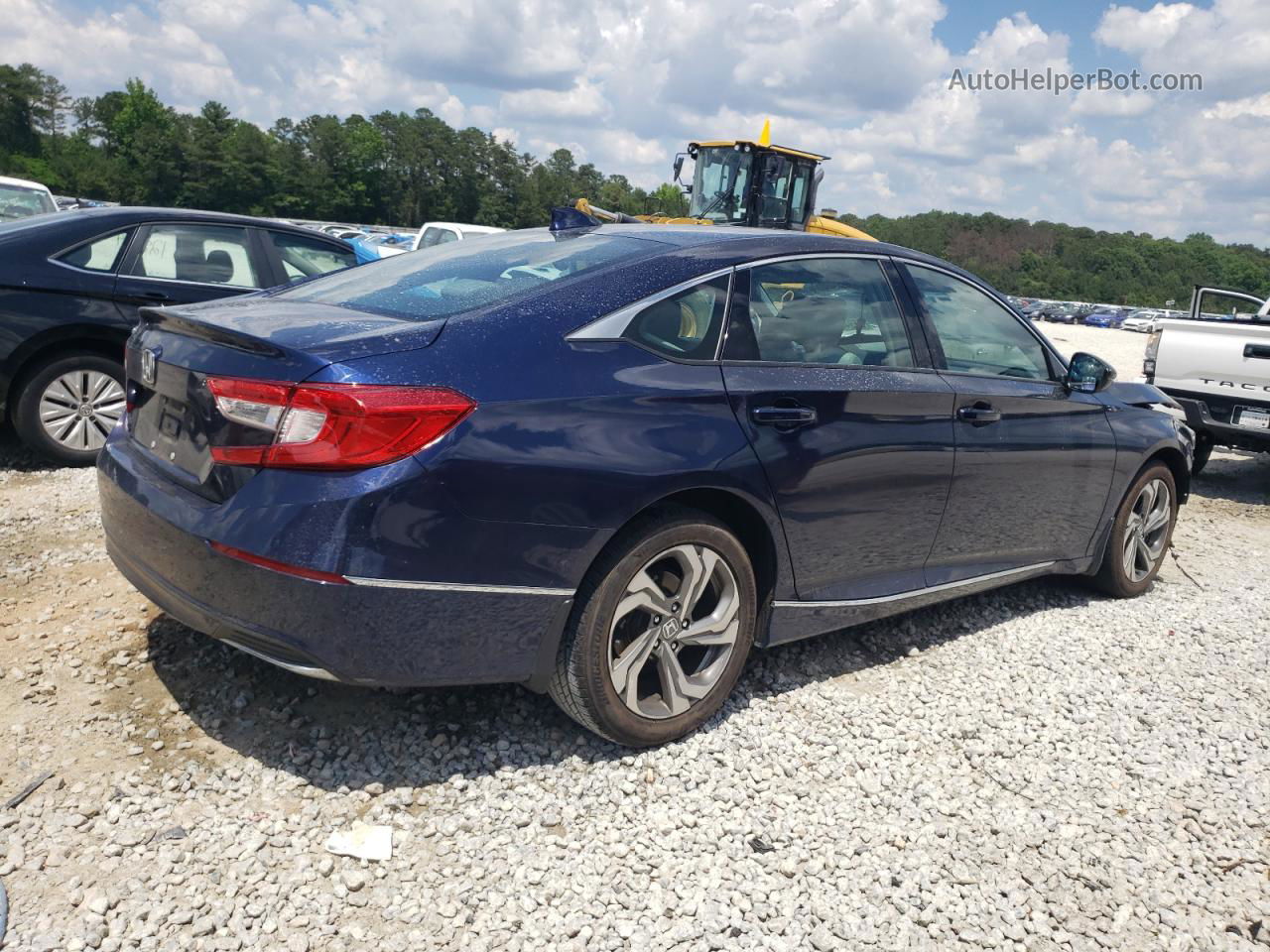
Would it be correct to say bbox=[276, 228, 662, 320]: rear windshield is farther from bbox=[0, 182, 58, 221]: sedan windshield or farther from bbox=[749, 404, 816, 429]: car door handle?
bbox=[0, 182, 58, 221]: sedan windshield

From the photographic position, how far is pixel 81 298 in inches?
231

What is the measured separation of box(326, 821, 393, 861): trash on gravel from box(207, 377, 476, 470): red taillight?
3.31 ft

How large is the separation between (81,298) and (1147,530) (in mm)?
6207

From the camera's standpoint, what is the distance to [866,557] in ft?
12.0

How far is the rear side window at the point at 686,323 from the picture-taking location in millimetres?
3033

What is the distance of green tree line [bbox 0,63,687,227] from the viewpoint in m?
96.4

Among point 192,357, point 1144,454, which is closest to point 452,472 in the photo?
point 192,357

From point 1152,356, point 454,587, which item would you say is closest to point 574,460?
point 454,587

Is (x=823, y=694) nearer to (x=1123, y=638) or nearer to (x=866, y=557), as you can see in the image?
(x=866, y=557)

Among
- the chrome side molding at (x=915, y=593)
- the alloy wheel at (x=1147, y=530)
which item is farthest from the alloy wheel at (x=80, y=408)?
the alloy wheel at (x=1147, y=530)

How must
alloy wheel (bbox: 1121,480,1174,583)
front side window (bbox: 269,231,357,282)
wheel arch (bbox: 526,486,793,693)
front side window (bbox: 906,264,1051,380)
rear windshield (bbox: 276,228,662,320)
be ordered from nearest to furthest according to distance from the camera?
wheel arch (bbox: 526,486,793,693), rear windshield (bbox: 276,228,662,320), front side window (bbox: 906,264,1051,380), alloy wheel (bbox: 1121,480,1174,583), front side window (bbox: 269,231,357,282)

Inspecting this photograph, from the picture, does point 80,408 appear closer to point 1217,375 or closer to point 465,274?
point 465,274

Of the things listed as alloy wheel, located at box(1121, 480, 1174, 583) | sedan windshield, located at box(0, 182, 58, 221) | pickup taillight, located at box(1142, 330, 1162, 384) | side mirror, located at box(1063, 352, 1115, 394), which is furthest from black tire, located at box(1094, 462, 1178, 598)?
sedan windshield, located at box(0, 182, 58, 221)

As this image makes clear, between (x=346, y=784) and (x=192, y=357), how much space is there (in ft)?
4.31
